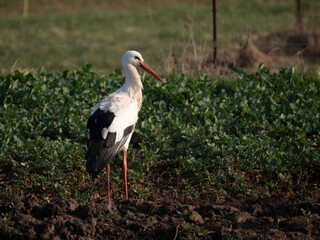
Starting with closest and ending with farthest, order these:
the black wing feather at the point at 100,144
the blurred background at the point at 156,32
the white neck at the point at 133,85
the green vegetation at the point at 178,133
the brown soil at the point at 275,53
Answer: the black wing feather at the point at 100,144, the green vegetation at the point at 178,133, the white neck at the point at 133,85, the brown soil at the point at 275,53, the blurred background at the point at 156,32

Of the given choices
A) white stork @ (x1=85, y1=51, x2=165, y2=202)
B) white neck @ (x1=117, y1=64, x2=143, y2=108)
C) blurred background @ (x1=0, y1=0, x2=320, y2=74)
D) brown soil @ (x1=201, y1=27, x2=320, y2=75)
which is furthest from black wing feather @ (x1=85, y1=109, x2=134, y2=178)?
brown soil @ (x1=201, y1=27, x2=320, y2=75)

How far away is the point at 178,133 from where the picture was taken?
6.18 metres

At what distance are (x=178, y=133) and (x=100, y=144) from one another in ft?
4.91

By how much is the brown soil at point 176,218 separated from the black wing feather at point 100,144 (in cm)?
37

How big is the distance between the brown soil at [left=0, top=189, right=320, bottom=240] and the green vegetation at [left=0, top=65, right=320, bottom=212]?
0.91 feet

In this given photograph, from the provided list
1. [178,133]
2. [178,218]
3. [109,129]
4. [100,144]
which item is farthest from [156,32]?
[178,218]

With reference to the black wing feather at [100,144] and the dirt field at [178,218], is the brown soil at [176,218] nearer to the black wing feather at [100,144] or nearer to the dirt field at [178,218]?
the dirt field at [178,218]

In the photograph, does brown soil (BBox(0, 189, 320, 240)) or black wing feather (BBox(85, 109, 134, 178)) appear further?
black wing feather (BBox(85, 109, 134, 178))

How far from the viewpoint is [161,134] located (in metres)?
6.17

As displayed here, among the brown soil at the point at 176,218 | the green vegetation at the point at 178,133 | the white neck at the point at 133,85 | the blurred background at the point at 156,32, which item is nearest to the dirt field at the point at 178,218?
the brown soil at the point at 176,218

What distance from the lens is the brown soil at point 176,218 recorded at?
4.18m

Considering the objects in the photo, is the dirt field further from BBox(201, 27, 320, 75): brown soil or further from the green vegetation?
BBox(201, 27, 320, 75): brown soil

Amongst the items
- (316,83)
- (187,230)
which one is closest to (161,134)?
(187,230)

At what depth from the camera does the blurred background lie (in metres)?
9.77
